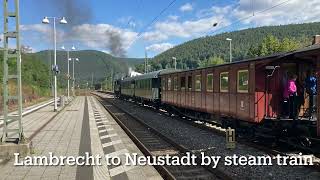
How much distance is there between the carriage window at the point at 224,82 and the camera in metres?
17.1

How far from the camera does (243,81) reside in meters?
15.3

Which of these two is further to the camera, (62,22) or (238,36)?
(238,36)

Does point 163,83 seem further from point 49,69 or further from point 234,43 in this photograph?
point 234,43

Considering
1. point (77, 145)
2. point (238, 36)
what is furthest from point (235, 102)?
point (238, 36)

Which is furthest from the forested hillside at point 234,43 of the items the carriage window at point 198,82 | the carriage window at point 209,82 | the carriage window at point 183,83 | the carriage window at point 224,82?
the carriage window at point 224,82

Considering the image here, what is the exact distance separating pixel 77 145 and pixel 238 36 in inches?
3687

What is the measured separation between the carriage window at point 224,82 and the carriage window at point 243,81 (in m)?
1.39

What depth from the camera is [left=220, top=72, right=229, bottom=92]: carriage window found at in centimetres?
1709

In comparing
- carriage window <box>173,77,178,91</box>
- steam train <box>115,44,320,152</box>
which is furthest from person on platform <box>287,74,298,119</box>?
carriage window <box>173,77,178,91</box>

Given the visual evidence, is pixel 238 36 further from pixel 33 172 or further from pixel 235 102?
pixel 33 172

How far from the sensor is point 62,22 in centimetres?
3359

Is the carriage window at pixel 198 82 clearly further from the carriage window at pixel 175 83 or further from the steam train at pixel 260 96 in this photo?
the carriage window at pixel 175 83

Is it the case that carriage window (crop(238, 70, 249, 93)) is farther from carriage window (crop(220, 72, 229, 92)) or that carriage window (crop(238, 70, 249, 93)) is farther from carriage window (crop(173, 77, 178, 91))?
carriage window (crop(173, 77, 178, 91))

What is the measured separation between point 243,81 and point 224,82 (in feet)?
7.34
